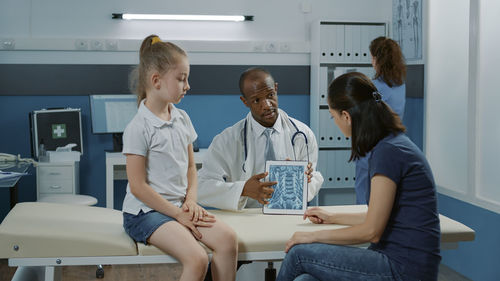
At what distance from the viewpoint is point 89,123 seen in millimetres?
4590

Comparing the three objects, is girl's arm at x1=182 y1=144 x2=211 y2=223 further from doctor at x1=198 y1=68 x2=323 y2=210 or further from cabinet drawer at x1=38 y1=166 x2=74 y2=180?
cabinet drawer at x1=38 y1=166 x2=74 y2=180

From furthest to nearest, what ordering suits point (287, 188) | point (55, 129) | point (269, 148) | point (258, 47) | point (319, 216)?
point (258, 47) < point (55, 129) < point (269, 148) < point (287, 188) < point (319, 216)

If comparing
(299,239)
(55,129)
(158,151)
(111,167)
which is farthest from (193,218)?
(55,129)

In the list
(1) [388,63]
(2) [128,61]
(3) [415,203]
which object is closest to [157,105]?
(3) [415,203]

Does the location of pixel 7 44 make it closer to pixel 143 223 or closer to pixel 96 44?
pixel 96 44

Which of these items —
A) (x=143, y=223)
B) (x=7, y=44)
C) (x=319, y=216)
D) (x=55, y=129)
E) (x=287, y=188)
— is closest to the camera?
(x=143, y=223)

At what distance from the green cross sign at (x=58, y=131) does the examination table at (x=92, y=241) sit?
229 centimetres

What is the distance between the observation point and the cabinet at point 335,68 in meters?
4.57

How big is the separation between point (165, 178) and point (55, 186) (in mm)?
2300

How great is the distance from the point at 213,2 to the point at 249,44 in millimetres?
454

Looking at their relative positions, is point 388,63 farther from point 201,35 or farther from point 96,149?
point 96,149

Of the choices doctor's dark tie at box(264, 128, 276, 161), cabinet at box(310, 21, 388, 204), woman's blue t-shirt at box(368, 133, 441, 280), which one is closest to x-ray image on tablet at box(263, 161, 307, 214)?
doctor's dark tie at box(264, 128, 276, 161)

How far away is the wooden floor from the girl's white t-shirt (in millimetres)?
1636

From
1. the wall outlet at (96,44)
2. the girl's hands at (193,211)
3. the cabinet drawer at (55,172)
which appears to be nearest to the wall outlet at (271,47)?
the wall outlet at (96,44)
